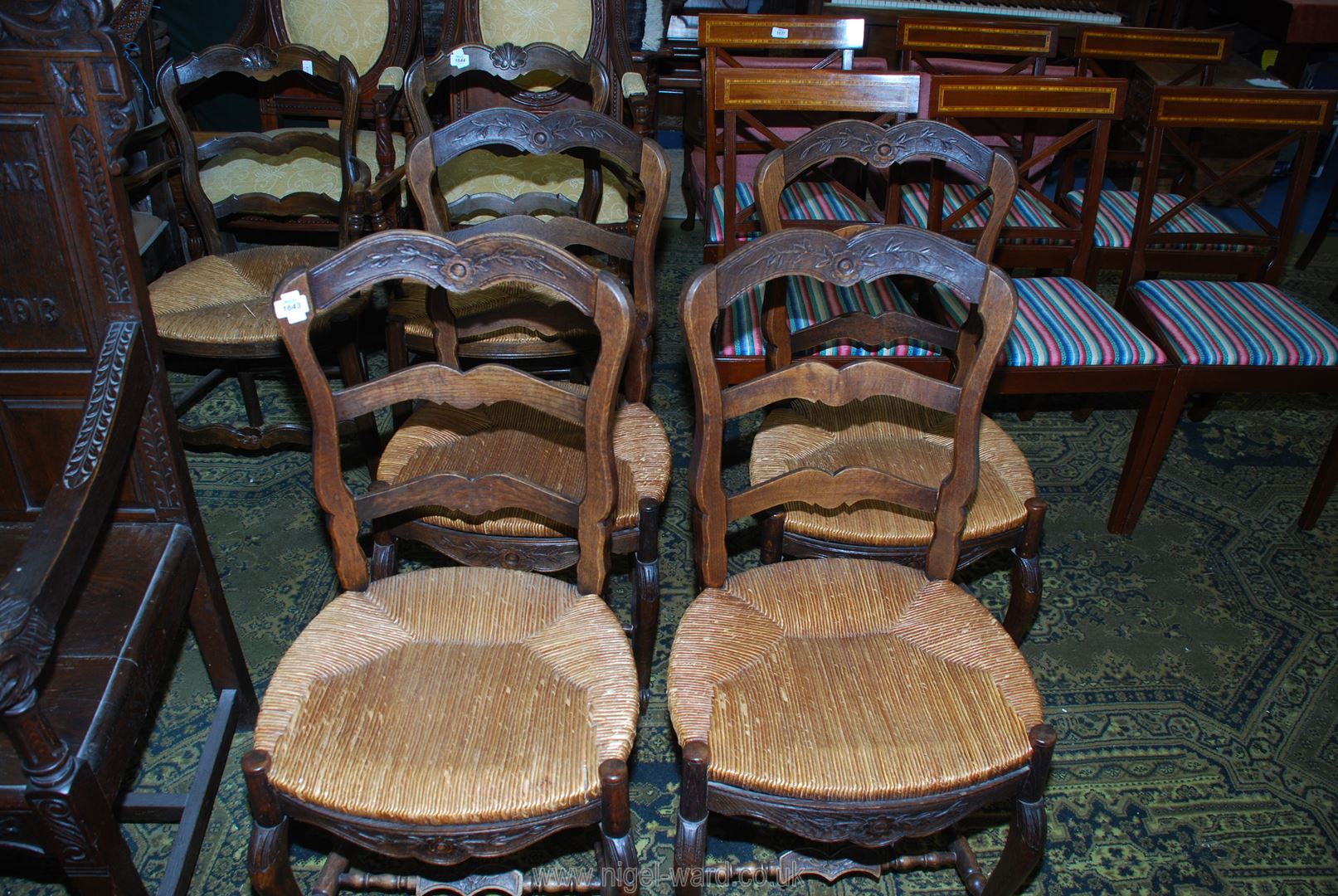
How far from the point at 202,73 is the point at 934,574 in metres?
2.16

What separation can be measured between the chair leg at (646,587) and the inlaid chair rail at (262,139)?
122cm

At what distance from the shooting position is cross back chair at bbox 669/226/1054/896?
3.94 feet

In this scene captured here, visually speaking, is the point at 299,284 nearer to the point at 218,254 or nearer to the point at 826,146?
the point at 826,146

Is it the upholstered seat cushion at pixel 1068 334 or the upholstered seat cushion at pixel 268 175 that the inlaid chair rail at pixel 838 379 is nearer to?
the upholstered seat cushion at pixel 1068 334

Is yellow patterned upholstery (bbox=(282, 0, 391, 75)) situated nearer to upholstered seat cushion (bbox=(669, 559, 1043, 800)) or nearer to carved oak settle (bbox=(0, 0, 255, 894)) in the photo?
carved oak settle (bbox=(0, 0, 255, 894))

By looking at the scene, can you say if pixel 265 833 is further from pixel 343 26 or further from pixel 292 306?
pixel 343 26

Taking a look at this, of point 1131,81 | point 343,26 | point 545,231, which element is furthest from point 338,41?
point 1131,81

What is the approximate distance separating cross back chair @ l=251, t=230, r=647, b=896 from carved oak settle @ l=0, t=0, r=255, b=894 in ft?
0.74

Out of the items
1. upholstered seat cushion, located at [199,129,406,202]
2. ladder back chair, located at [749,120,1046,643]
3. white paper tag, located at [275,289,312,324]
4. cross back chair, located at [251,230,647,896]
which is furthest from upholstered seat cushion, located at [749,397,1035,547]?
upholstered seat cushion, located at [199,129,406,202]

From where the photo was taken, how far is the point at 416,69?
2.13 meters

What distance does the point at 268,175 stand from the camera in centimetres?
272

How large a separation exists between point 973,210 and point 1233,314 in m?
0.73

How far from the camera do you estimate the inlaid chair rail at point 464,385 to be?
1.20m

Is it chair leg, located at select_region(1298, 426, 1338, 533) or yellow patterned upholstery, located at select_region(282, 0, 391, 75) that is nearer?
chair leg, located at select_region(1298, 426, 1338, 533)
